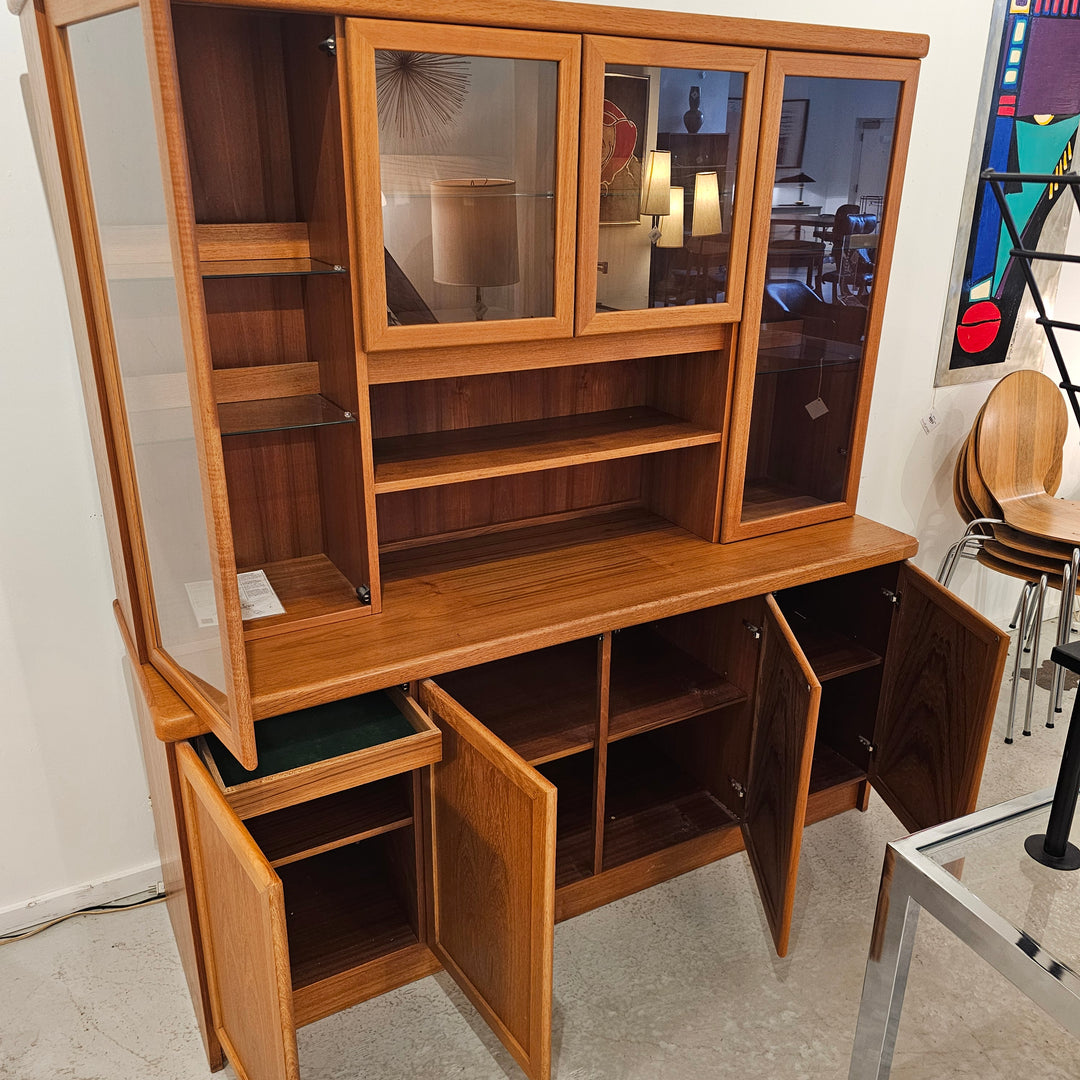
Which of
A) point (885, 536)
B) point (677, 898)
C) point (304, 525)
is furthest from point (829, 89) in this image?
point (677, 898)

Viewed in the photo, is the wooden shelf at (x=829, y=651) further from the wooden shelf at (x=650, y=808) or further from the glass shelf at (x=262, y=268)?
the glass shelf at (x=262, y=268)

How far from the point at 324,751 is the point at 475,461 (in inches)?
23.8

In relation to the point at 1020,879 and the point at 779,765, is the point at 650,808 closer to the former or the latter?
the point at 779,765

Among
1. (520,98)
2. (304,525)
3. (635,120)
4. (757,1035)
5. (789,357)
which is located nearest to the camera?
(520,98)

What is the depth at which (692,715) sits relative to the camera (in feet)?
6.70

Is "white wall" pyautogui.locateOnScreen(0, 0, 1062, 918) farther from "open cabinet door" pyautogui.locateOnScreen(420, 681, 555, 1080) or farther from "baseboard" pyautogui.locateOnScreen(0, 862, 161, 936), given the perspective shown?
"open cabinet door" pyautogui.locateOnScreen(420, 681, 555, 1080)

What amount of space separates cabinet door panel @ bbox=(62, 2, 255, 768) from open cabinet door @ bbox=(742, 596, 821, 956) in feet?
3.15

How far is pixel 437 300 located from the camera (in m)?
1.62

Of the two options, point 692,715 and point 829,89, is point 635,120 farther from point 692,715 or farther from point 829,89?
point 692,715

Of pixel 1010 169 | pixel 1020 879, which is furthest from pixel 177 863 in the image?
pixel 1010 169

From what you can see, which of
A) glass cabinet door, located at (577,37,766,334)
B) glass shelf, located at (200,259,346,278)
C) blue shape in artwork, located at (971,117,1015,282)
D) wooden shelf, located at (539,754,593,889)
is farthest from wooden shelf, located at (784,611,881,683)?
glass shelf, located at (200,259,346,278)

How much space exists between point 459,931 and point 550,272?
1205 mm

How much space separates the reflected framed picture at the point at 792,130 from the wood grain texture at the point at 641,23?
0.10m

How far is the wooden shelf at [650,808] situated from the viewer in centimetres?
215
